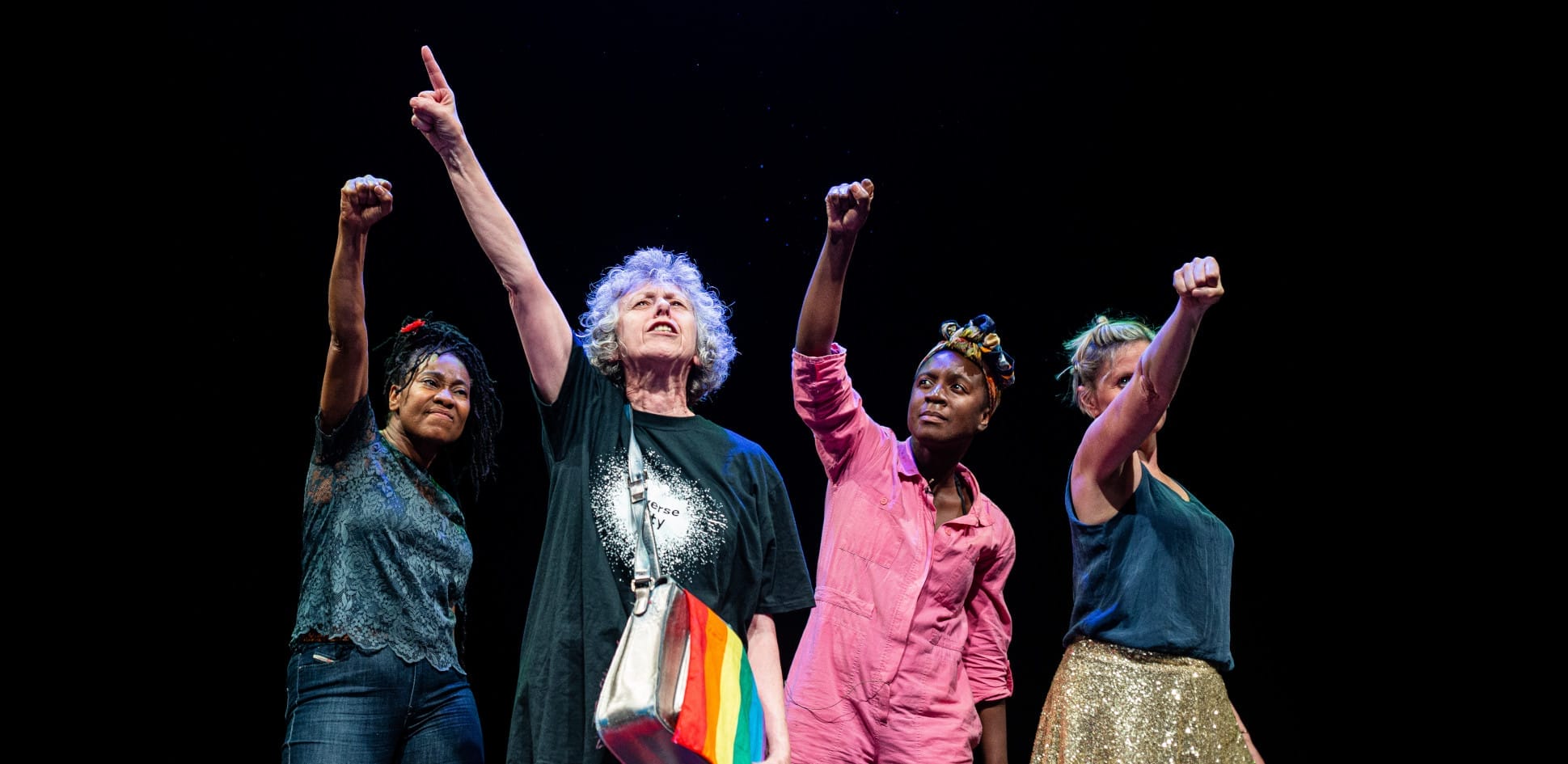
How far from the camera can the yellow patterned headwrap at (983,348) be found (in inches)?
112

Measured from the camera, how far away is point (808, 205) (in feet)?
13.1

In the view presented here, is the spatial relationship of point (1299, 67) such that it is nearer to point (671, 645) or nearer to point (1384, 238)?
point (1384, 238)

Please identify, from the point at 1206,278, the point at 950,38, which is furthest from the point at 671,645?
the point at 950,38

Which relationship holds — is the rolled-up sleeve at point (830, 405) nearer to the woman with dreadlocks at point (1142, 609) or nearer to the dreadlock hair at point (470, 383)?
the woman with dreadlocks at point (1142, 609)

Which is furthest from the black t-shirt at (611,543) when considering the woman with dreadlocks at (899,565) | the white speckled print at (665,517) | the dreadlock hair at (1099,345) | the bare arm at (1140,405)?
the dreadlock hair at (1099,345)

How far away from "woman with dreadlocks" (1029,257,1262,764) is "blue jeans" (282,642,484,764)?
52.5 inches

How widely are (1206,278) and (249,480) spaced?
289 cm

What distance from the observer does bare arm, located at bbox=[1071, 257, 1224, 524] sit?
2172 millimetres

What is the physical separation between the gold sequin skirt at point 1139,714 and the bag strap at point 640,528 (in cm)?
118

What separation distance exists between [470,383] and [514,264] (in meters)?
1.10

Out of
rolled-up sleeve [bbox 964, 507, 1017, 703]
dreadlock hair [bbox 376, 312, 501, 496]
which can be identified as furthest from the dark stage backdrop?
rolled-up sleeve [bbox 964, 507, 1017, 703]

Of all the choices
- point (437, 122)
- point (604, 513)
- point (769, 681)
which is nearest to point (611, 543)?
point (604, 513)

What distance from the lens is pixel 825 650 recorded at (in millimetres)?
2471

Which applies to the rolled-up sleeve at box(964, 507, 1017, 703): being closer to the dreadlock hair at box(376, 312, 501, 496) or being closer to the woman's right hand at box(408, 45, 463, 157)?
the dreadlock hair at box(376, 312, 501, 496)
